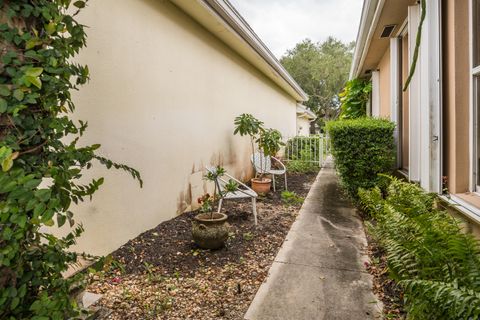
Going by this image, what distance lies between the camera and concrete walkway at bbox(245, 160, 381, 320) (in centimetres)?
222

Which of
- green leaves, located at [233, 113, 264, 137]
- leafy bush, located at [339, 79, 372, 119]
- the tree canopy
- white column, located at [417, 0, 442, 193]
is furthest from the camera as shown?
the tree canopy

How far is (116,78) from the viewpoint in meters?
3.13

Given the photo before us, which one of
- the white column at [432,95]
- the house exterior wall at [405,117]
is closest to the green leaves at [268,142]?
the house exterior wall at [405,117]

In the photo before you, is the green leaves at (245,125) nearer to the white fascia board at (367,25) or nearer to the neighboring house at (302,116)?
the white fascia board at (367,25)

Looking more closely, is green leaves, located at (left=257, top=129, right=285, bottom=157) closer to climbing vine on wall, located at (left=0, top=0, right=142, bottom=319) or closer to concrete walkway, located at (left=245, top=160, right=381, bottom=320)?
concrete walkway, located at (left=245, top=160, right=381, bottom=320)

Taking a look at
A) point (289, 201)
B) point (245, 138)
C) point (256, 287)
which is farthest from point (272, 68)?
point (256, 287)

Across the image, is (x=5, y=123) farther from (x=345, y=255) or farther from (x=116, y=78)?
(x=345, y=255)

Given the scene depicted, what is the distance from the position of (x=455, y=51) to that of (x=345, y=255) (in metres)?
2.28

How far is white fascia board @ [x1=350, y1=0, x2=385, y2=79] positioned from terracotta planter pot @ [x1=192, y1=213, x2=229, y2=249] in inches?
141

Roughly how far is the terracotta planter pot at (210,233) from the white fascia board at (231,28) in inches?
120

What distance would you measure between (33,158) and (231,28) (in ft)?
15.9

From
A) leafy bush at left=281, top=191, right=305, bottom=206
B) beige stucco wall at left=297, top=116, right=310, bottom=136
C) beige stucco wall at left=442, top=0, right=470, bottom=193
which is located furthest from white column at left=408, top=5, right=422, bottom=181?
beige stucco wall at left=297, top=116, right=310, bottom=136

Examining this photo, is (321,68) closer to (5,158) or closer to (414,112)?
(414,112)

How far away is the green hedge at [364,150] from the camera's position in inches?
174
